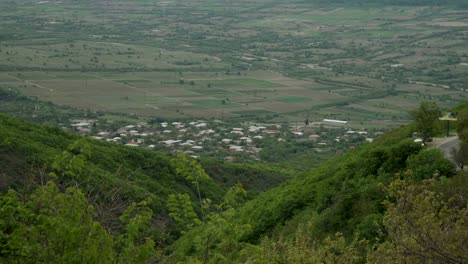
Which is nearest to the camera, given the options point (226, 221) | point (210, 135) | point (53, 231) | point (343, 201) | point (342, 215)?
point (53, 231)

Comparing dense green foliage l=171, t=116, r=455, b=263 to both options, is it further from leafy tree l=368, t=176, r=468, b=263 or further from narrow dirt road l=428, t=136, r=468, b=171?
leafy tree l=368, t=176, r=468, b=263

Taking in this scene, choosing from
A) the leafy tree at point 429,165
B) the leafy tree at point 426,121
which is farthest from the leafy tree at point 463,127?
the leafy tree at point 429,165

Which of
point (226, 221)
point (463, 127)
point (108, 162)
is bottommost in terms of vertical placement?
point (108, 162)

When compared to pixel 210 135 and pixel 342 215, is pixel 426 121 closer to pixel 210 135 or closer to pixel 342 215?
pixel 342 215

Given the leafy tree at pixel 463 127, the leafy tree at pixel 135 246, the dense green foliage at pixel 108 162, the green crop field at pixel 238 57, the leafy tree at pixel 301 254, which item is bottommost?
the green crop field at pixel 238 57

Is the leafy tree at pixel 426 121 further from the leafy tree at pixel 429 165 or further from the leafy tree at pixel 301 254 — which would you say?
the leafy tree at pixel 301 254

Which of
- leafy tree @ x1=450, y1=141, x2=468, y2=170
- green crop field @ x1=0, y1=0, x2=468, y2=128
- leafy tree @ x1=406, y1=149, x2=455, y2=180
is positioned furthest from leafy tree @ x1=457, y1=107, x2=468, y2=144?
green crop field @ x1=0, y1=0, x2=468, y2=128

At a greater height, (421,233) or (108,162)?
(421,233)

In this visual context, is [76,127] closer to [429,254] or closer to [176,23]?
[429,254]

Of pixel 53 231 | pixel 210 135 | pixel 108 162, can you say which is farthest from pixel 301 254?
pixel 210 135

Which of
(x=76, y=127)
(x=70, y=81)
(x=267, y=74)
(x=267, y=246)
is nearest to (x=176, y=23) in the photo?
(x=267, y=74)
